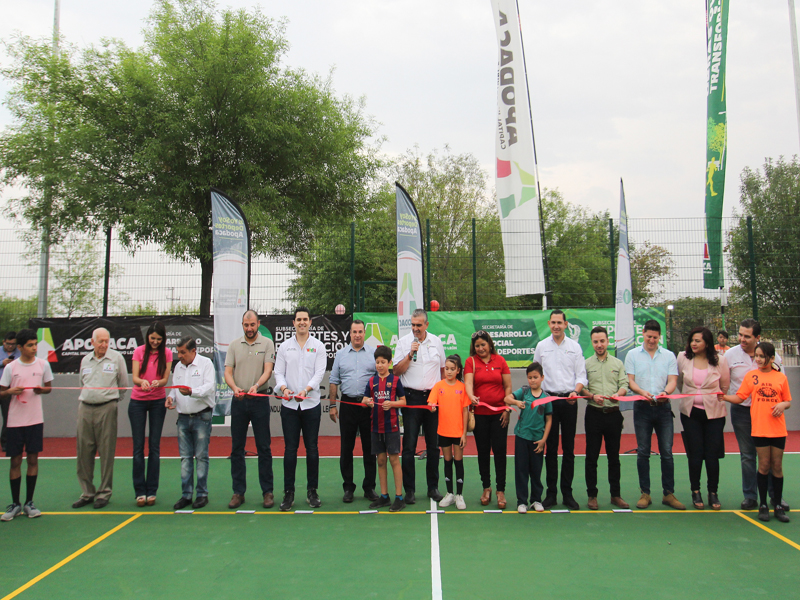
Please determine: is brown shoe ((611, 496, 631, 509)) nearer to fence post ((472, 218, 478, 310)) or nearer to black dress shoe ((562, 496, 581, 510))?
black dress shoe ((562, 496, 581, 510))

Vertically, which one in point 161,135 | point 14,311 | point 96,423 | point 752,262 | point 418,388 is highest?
point 161,135

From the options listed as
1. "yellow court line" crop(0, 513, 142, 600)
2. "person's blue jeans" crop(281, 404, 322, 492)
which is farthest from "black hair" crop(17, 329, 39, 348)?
"person's blue jeans" crop(281, 404, 322, 492)

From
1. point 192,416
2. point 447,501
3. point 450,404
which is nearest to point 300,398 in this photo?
point 192,416

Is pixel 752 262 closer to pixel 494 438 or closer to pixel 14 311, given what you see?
pixel 494 438

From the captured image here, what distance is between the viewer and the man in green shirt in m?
5.91

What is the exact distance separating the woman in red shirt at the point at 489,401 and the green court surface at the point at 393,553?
449mm

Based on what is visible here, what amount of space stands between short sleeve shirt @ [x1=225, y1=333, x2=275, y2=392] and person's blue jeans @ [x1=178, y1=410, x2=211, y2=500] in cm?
58

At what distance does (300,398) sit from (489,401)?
2010 millimetres

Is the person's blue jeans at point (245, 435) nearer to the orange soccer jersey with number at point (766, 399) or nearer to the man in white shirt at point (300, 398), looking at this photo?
the man in white shirt at point (300, 398)

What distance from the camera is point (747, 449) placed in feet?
19.1

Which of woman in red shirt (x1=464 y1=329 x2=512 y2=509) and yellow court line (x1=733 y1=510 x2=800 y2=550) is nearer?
yellow court line (x1=733 y1=510 x2=800 y2=550)

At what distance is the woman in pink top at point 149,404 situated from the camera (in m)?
6.10

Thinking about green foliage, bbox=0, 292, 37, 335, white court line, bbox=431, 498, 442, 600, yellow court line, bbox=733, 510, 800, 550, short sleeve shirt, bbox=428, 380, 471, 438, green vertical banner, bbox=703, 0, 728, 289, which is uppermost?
green vertical banner, bbox=703, 0, 728, 289

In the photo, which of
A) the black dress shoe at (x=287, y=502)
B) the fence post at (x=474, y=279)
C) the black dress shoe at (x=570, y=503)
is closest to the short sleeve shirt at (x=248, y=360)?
the black dress shoe at (x=287, y=502)
